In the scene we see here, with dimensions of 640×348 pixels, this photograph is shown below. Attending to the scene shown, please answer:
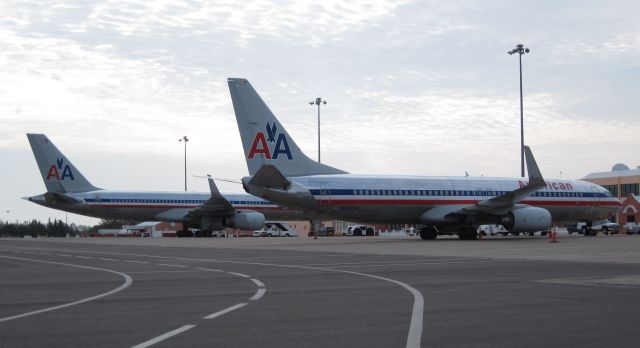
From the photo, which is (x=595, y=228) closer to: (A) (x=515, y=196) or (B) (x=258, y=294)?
(A) (x=515, y=196)

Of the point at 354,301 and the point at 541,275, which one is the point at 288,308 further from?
the point at 541,275

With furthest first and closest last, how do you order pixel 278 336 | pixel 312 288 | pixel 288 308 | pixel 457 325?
pixel 312 288 < pixel 288 308 < pixel 457 325 < pixel 278 336

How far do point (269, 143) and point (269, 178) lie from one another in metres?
2.57

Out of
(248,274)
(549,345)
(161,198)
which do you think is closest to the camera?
(549,345)

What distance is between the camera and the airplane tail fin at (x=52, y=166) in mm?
61938

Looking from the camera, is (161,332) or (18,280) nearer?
(161,332)

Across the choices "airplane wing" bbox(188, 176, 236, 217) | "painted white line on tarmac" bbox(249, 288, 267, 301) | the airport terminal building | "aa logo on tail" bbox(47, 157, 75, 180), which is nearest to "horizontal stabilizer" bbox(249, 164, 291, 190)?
"painted white line on tarmac" bbox(249, 288, 267, 301)

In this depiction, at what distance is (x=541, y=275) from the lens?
16.8 meters

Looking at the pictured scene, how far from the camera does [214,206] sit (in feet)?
209

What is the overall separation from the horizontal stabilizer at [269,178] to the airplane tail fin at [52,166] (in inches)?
1171

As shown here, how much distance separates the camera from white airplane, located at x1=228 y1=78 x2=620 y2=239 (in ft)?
127

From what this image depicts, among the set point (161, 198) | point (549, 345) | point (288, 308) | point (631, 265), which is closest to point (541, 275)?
point (631, 265)

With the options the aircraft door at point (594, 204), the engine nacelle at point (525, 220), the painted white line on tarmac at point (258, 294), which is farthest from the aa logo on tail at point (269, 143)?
the painted white line on tarmac at point (258, 294)

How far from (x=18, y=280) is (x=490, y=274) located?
10.2m
